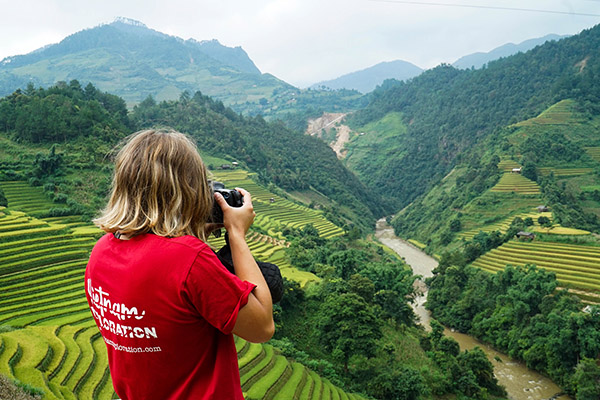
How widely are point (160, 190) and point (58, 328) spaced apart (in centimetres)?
1267

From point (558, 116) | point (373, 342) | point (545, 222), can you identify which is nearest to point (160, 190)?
point (373, 342)

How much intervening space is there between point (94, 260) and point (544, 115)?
62.2 metres

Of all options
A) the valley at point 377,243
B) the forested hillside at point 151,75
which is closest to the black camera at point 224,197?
the valley at point 377,243

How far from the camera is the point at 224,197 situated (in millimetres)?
1662

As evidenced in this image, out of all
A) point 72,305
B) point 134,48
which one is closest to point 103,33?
point 134,48

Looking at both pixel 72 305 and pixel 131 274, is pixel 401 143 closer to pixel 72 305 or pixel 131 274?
pixel 72 305

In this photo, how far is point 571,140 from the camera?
46469 mm

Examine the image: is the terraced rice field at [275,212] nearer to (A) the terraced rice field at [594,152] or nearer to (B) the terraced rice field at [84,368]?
(B) the terraced rice field at [84,368]

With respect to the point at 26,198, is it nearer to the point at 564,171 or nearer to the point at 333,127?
the point at 564,171

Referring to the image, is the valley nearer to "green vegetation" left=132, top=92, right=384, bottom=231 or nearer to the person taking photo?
"green vegetation" left=132, top=92, right=384, bottom=231

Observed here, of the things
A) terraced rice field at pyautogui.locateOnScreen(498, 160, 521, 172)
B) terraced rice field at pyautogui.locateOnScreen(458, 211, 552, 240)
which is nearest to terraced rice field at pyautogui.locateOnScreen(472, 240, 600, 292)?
terraced rice field at pyautogui.locateOnScreen(458, 211, 552, 240)

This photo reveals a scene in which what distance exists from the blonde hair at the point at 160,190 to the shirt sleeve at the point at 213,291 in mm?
187

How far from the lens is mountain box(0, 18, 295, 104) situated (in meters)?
130

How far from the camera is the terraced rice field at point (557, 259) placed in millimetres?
24516
